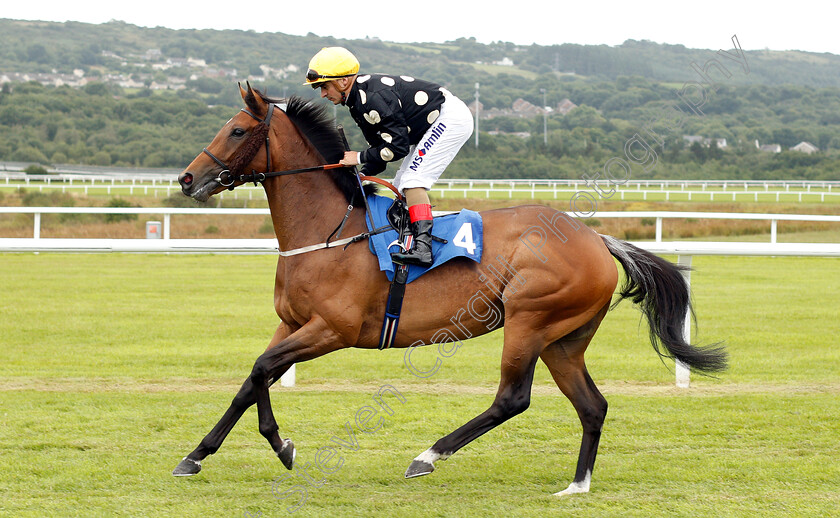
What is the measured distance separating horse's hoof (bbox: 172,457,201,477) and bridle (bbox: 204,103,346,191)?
1266mm

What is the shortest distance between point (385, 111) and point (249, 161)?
0.68 metres

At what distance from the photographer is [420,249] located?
3936 millimetres

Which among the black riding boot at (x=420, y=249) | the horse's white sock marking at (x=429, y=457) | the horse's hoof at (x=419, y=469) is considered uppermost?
the black riding boot at (x=420, y=249)

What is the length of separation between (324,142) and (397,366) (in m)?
2.82

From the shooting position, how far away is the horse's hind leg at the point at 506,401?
12.5ft

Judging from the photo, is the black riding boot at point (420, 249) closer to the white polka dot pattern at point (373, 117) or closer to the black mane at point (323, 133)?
the black mane at point (323, 133)

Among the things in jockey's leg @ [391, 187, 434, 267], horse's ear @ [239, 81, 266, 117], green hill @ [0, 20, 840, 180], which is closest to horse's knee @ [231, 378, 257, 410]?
jockey's leg @ [391, 187, 434, 267]

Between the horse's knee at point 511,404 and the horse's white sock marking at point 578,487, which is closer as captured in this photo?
the horse's white sock marking at point 578,487

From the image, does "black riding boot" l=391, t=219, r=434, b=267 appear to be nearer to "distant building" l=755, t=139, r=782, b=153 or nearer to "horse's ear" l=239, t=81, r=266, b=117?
"horse's ear" l=239, t=81, r=266, b=117

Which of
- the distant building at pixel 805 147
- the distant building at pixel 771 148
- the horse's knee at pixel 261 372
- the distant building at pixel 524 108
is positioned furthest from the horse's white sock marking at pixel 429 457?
the distant building at pixel 524 108

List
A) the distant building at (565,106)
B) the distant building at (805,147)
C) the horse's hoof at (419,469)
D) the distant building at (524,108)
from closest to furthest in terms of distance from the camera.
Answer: the horse's hoof at (419,469) < the distant building at (805,147) < the distant building at (565,106) < the distant building at (524,108)

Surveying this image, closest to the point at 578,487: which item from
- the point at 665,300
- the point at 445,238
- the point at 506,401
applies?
the point at 506,401

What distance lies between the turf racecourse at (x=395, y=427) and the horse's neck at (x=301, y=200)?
111cm

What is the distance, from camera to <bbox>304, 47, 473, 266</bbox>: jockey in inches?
155
